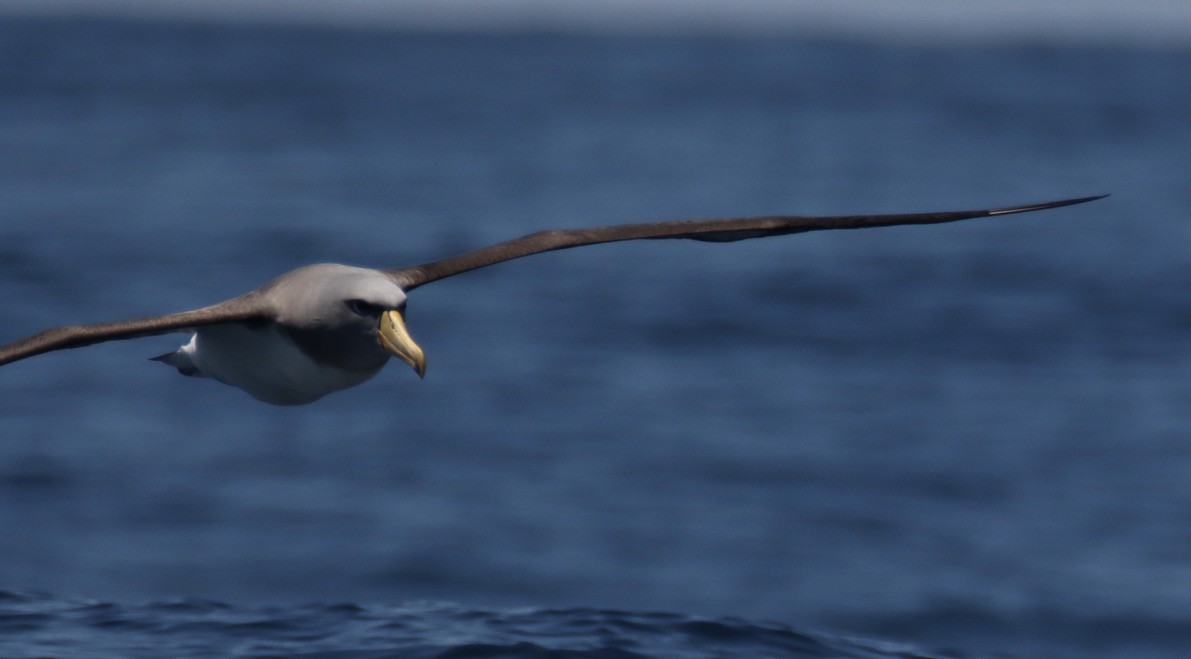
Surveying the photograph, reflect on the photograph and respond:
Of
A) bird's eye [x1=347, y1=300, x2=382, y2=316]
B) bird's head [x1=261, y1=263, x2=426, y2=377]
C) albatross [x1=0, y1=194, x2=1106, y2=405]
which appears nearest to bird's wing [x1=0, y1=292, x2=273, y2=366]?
albatross [x1=0, y1=194, x2=1106, y2=405]

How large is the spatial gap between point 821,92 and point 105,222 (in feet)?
212

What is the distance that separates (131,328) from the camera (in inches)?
312

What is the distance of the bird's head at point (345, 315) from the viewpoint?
8.43 metres

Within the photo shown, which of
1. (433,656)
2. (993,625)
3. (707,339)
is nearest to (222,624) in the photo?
(433,656)

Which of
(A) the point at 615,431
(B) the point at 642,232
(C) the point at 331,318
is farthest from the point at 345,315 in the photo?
(A) the point at 615,431

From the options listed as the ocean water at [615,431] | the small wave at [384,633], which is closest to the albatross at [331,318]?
the small wave at [384,633]

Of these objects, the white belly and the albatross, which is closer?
the albatross

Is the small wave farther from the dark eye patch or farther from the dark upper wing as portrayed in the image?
the dark upper wing

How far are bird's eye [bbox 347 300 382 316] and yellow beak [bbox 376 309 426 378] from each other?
1.8 inches

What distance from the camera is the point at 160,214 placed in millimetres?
33500

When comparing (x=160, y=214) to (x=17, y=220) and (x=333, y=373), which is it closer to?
(x=17, y=220)

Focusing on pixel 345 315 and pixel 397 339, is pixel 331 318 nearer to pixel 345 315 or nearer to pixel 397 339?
pixel 345 315

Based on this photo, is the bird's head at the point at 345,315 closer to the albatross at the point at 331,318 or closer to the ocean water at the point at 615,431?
the albatross at the point at 331,318

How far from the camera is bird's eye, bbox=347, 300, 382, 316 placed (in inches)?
334
